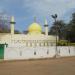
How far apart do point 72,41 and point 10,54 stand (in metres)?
26.5

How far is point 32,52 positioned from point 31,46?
1.95 m

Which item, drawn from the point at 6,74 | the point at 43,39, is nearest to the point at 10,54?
the point at 43,39

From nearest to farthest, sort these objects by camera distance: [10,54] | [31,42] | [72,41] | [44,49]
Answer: [10,54]
[44,49]
[31,42]
[72,41]

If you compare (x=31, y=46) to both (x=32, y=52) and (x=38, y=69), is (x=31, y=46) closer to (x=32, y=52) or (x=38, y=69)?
(x=32, y=52)

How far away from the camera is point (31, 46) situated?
158 feet

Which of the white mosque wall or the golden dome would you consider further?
the golden dome

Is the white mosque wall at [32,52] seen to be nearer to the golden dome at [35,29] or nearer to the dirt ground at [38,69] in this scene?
the golden dome at [35,29]

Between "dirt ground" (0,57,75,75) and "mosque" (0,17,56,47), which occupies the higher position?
"mosque" (0,17,56,47)

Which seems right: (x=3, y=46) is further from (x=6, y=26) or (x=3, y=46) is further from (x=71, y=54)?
(x=6, y=26)

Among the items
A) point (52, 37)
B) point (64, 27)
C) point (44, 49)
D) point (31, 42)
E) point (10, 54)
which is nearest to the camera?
point (10, 54)

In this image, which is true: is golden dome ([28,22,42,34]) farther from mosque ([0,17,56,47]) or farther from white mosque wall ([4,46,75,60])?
white mosque wall ([4,46,75,60])

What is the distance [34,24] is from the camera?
58.2m

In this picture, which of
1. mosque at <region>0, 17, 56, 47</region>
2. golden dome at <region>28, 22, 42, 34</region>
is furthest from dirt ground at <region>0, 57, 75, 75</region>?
golden dome at <region>28, 22, 42, 34</region>

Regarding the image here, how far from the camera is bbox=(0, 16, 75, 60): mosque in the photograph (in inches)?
1739
